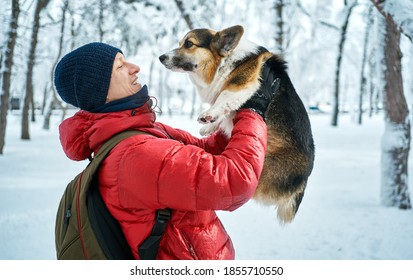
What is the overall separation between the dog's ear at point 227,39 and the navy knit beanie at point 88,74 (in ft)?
2.77

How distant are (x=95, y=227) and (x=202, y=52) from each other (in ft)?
4.41

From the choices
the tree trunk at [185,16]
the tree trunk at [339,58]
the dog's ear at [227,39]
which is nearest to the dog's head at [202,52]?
the dog's ear at [227,39]

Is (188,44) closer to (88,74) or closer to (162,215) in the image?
(88,74)

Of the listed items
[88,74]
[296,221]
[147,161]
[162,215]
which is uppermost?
[88,74]

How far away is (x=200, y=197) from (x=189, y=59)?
128 centimetres

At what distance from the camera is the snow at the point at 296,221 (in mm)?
3676

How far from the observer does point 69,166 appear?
8.11 meters

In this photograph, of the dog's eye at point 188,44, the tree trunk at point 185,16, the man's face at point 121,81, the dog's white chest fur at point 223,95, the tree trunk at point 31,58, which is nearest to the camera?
the man's face at point 121,81

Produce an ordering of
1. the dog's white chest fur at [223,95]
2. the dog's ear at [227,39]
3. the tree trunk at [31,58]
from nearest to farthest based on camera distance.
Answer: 1. the dog's white chest fur at [223,95]
2. the dog's ear at [227,39]
3. the tree trunk at [31,58]

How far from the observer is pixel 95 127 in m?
1.25

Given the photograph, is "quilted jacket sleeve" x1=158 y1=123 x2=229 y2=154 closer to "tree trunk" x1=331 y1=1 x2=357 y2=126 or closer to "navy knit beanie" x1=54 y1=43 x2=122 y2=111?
"navy knit beanie" x1=54 y1=43 x2=122 y2=111

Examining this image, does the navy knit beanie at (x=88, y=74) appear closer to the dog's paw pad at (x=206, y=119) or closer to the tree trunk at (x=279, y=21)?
the dog's paw pad at (x=206, y=119)

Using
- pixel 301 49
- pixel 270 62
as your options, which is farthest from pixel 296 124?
pixel 301 49

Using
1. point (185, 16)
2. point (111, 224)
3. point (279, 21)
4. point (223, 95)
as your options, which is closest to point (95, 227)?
point (111, 224)
